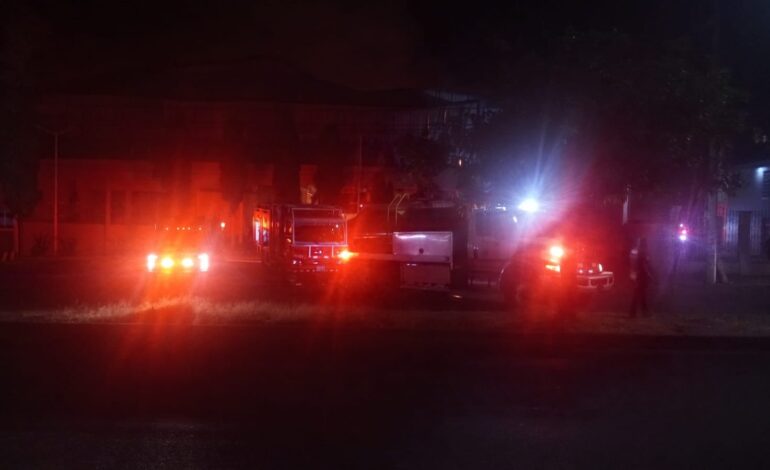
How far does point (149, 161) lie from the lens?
44.8 m

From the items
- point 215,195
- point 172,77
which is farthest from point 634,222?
point 172,77

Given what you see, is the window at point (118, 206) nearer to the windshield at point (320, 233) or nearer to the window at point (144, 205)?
the window at point (144, 205)

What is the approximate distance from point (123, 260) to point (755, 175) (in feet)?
96.3

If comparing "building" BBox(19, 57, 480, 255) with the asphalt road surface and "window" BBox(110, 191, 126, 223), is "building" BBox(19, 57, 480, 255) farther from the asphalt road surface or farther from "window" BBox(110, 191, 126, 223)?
the asphalt road surface

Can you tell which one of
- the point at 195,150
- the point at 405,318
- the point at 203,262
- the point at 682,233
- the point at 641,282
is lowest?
the point at 405,318

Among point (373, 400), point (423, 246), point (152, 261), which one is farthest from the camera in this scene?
point (152, 261)

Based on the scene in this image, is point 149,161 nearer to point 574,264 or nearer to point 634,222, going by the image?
point 634,222

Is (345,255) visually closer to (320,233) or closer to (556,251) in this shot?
(320,233)

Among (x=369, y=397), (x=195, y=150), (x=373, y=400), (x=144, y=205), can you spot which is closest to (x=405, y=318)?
(x=369, y=397)

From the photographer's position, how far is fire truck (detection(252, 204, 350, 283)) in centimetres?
2675

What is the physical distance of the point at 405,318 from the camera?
15.6 meters

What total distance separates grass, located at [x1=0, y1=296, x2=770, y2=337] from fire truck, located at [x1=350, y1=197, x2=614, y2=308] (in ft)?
4.77

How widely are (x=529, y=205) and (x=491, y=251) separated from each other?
1370 mm

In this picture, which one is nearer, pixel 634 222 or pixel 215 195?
pixel 634 222
